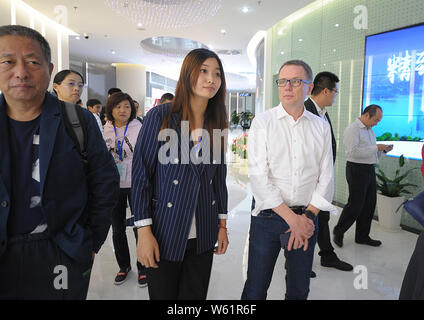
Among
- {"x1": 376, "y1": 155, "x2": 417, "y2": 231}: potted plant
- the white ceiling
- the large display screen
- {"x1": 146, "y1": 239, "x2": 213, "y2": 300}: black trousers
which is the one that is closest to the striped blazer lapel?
{"x1": 146, "y1": 239, "x2": 213, "y2": 300}: black trousers

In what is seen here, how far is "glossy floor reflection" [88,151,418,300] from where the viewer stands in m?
2.56

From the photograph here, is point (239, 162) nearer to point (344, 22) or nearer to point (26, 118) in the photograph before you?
point (344, 22)

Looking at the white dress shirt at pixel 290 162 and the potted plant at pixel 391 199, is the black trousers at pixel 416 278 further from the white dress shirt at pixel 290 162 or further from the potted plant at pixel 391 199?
the potted plant at pixel 391 199

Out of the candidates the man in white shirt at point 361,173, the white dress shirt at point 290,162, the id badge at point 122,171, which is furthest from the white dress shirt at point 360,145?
the id badge at point 122,171

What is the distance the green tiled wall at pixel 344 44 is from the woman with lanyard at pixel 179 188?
12.4ft

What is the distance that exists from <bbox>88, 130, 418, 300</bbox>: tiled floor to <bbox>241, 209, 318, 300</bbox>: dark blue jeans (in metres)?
0.81

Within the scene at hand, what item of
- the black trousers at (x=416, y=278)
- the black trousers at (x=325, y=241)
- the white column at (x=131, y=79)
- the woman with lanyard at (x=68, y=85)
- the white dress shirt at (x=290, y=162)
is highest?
the white column at (x=131, y=79)

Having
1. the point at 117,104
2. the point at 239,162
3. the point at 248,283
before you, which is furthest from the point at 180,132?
the point at 239,162

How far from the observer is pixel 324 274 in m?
2.94

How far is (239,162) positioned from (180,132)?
8593mm

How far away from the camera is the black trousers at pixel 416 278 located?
115 cm

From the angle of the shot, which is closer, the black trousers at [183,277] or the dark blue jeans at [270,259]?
the black trousers at [183,277]
